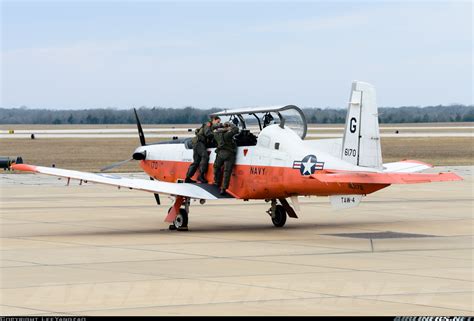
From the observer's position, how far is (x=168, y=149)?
77.3 feet

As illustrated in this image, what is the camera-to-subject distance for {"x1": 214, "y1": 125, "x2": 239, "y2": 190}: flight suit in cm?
2158

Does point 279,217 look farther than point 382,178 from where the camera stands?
Yes

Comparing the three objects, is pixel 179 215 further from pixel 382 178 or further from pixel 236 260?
pixel 236 260

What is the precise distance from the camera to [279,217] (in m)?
22.0

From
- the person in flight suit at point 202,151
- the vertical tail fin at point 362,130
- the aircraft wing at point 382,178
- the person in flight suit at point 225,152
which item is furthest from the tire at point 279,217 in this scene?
the aircraft wing at point 382,178

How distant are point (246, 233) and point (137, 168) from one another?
23.0m

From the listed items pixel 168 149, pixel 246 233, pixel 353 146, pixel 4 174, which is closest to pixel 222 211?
pixel 168 149

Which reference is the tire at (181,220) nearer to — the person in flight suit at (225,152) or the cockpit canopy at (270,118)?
the person in flight suit at (225,152)

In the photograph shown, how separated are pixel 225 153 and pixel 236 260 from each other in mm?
5303

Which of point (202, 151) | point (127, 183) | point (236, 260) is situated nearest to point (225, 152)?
point (202, 151)

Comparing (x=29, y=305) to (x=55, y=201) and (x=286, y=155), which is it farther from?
(x=55, y=201)

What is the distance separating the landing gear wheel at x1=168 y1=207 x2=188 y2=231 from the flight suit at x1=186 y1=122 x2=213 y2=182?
1.22 m

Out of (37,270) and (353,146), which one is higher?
(353,146)

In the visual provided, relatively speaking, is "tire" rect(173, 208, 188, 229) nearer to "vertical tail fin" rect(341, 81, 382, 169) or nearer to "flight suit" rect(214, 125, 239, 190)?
"flight suit" rect(214, 125, 239, 190)
